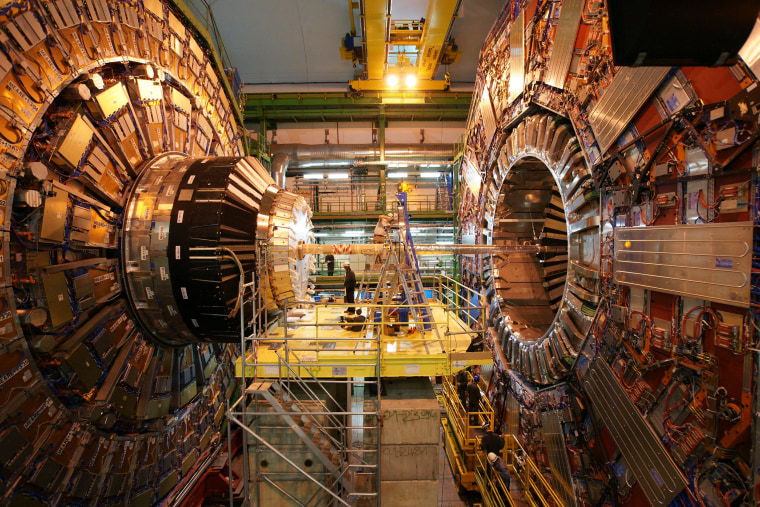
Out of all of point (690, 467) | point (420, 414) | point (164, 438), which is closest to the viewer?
point (690, 467)

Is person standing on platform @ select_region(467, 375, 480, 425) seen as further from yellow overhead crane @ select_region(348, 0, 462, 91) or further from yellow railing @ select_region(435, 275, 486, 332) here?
yellow overhead crane @ select_region(348, 0, 462, 91)

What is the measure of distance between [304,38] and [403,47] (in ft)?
11.2

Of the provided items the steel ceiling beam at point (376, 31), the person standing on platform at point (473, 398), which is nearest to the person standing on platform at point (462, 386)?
the person standing on platform at point (473, 398)

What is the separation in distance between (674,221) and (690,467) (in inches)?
73.9

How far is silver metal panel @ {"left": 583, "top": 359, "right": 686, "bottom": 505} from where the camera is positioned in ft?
9.41

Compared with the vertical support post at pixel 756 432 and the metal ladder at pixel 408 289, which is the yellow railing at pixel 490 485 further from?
the vertical support post at pixel 756 432

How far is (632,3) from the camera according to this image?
1.34 metres

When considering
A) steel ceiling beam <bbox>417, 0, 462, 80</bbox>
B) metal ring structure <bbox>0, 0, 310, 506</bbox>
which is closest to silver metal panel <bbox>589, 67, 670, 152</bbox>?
metal ring structure <bbox>0, 0, 310, 506</bbox>

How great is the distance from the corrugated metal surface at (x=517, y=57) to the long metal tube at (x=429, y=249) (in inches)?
97.5

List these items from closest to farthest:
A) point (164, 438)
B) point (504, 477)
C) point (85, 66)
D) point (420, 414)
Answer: point (85, 66) < point (420, 414) < point (164, 438) < point (504, 477)

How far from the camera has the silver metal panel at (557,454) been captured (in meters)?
4.26

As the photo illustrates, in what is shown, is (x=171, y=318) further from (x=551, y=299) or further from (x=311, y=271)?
(x=551, y=299)

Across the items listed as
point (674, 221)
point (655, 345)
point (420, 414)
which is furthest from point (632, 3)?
point (420, 414)

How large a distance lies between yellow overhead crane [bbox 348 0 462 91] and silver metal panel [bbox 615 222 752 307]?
8.22m
